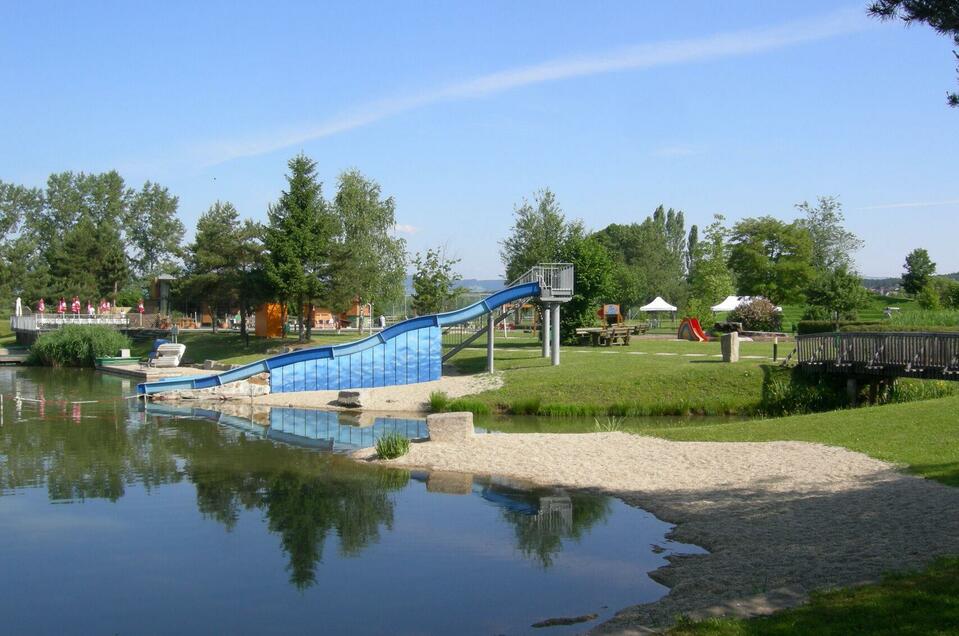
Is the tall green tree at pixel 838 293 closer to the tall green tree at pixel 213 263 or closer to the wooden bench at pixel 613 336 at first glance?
the wooden bench at pixel 613 336

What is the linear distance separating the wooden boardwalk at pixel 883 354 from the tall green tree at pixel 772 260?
41589 millimetres

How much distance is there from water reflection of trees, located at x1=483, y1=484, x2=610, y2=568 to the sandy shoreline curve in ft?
2.64

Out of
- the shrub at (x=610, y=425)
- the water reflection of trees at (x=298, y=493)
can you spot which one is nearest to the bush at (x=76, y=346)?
the water reflection of trees at (x=298, y=493)

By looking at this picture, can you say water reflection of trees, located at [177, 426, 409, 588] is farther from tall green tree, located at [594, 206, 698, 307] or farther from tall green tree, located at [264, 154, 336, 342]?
tall green tree, located at [594, 206, 698, 307]

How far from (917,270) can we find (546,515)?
88.7 m

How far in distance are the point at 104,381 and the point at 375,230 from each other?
94.0ft

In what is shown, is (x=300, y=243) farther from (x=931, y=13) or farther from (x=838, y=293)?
(x=931, y=13)

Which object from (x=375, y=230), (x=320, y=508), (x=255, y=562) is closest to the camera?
(x=255, y=562)

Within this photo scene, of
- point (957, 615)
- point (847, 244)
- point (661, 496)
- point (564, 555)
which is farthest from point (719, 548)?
point (847, 244)

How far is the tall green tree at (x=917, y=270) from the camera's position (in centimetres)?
9050

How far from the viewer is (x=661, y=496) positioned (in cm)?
1611

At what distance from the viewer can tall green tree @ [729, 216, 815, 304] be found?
2788 inches

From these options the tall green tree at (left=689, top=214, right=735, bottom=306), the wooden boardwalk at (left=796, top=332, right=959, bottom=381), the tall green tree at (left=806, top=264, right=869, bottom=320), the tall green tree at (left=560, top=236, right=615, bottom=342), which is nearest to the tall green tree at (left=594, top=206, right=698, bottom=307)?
the tall green tree at (left=689, top=214, right=735, bottom=306)

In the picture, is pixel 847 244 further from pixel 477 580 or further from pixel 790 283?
pixel 477 580
